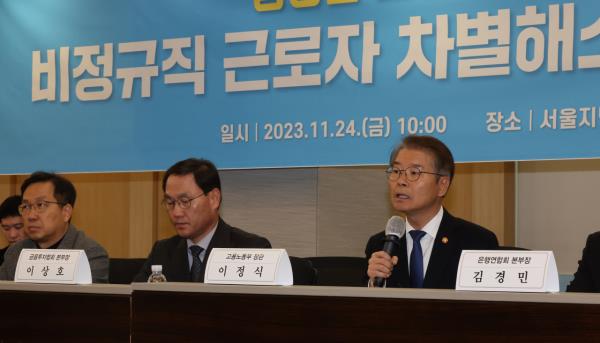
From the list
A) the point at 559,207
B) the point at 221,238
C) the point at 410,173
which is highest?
the point at 410,173

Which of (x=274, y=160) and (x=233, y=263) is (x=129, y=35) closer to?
(x=274, y=160)

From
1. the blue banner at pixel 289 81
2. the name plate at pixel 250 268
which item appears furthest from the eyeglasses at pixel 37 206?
the name plate at pixel 250 268

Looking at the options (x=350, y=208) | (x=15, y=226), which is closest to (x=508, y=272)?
(x=350, y=208)

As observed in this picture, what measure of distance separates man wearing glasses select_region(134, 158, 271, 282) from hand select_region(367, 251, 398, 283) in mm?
870

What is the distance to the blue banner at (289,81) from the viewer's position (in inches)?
122

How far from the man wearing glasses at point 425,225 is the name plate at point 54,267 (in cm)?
97

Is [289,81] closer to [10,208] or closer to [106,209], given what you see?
[10,208]

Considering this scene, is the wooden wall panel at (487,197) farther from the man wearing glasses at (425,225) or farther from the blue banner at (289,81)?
the man wearing glasses at (425,225)

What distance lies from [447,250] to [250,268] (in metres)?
1.00

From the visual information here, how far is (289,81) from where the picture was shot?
3533mm

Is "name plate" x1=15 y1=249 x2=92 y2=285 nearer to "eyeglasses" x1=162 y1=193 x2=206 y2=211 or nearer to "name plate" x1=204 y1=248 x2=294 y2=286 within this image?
"name plate" x1=204 y1=248 x2=294 y2=286

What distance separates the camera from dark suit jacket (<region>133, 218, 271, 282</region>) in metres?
3.10

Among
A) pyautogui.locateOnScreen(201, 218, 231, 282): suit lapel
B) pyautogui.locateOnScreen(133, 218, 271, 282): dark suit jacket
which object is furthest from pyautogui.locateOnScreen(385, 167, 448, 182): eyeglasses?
pyautogui.locateOnScreen(201, 218, 231, 282): suit lapel

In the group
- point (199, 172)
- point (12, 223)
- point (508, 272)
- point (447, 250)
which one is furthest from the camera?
point (12, 223)
